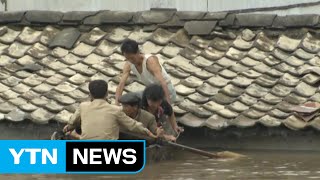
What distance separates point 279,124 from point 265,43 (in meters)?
2.19

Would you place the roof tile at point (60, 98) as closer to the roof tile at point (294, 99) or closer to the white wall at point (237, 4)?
the roof tile at point (294, 99)

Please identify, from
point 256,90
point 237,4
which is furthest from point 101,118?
point 237,4

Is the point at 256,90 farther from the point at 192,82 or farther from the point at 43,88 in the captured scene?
the point at 43,88

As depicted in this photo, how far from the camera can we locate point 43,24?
13.2m

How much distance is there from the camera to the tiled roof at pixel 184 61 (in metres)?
11.0

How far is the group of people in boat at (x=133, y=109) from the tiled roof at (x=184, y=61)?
0.30m

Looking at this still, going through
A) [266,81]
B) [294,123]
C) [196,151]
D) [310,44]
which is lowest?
[196,151]

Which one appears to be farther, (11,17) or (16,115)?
(11,17)

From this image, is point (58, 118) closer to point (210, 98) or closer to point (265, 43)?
point (210, 98)

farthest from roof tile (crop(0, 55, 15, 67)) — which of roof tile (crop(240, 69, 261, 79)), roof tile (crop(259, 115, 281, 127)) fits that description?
roof tile (crop(259, 115, 281, 127))

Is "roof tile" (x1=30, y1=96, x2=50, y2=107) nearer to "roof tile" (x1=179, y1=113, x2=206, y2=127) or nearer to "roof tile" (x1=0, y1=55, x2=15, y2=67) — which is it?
"roof tile" (x1=0, y1=55, x2=15, y2=67)

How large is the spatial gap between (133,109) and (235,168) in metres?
1.22

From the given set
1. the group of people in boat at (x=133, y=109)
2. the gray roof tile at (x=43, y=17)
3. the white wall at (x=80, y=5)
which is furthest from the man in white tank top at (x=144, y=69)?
the white wall at (x=80, y=5)

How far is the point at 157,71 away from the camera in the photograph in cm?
1103
